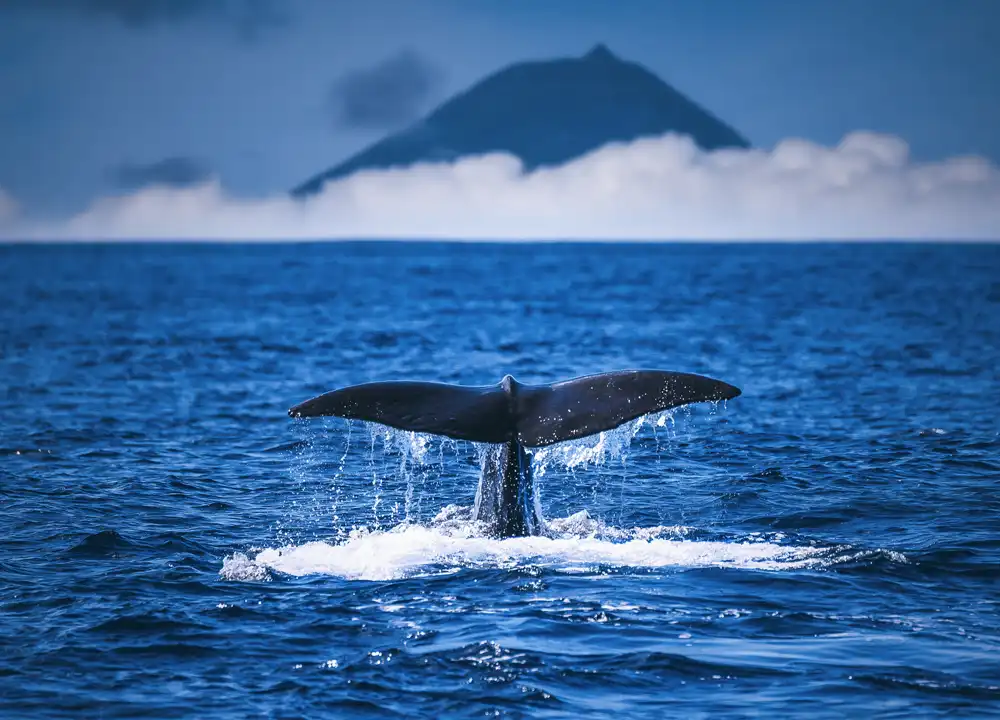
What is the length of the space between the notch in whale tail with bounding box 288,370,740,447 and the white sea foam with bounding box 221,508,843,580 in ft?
3.86

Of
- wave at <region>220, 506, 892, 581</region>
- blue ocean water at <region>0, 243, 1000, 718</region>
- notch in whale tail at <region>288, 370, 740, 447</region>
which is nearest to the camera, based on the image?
blue ocean water at <region>0, 243, 1000, 718</region>

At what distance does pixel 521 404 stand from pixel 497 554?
1.33 metres

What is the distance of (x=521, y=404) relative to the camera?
10.6 meters

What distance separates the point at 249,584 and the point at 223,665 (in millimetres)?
1829

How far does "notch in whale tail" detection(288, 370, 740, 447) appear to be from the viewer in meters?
9.92

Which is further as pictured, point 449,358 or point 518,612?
point 449,358

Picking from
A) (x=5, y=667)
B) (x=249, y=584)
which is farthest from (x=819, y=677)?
(x=5, y=667)

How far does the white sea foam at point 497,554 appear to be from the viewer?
10.8 m

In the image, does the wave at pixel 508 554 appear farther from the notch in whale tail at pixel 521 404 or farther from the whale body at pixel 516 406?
the notch in whale tail at pixel 521 404

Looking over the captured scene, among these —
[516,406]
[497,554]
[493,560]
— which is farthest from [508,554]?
[516,406]

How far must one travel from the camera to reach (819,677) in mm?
8297

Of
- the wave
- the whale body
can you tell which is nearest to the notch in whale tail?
the whale body

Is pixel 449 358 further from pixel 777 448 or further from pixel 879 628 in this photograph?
pixel 879 628

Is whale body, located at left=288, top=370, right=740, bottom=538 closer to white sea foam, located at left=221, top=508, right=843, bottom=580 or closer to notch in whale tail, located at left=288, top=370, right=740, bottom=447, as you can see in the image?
notch in whale tail, located at left=288, top=370, right=740, bottom=447
